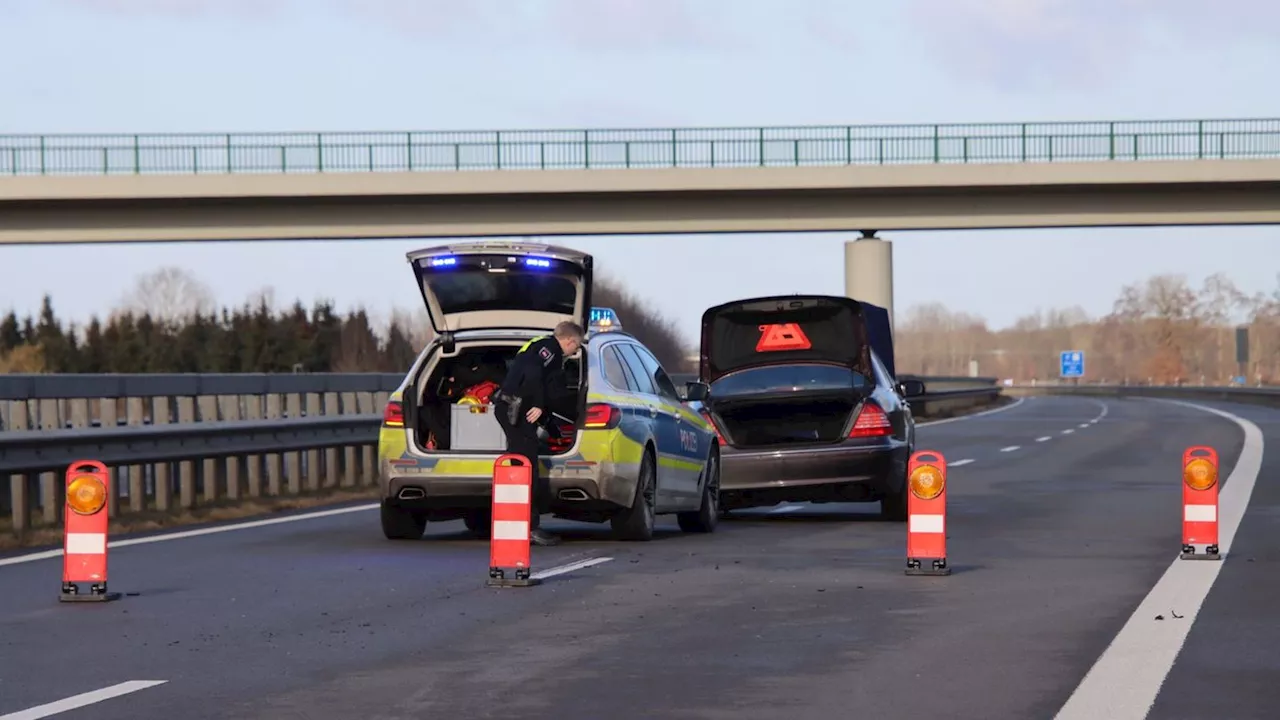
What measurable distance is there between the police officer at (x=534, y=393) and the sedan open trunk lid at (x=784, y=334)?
13.8 feet

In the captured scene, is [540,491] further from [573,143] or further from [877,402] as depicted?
[573,143]

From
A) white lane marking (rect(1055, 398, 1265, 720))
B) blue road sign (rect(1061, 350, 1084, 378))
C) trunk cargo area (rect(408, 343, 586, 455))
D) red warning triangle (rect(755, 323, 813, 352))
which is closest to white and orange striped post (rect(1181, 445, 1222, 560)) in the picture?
white lane marking (rect(1055, 398, 1265, 720))

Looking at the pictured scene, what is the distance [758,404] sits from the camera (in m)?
18.1

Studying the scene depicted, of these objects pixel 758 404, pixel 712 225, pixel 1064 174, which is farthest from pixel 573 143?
pixel 758 404

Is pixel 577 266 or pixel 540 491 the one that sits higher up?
pixel 577 266

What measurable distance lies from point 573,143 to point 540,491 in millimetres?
29418

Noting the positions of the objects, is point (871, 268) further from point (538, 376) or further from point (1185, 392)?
point (1185, 392)

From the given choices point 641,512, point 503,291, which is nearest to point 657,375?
point 503,291

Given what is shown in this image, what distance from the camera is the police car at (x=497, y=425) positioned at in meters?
14.8

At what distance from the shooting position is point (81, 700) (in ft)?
25.2

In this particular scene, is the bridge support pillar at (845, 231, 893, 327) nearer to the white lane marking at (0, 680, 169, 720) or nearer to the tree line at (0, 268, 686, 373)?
the white lane marking at (0, 680, 169, 720)

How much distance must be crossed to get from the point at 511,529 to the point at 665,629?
87.5 inches

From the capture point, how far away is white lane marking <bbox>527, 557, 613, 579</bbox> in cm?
1263

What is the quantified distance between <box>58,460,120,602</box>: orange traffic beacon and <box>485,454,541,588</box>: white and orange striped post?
7.27ft
